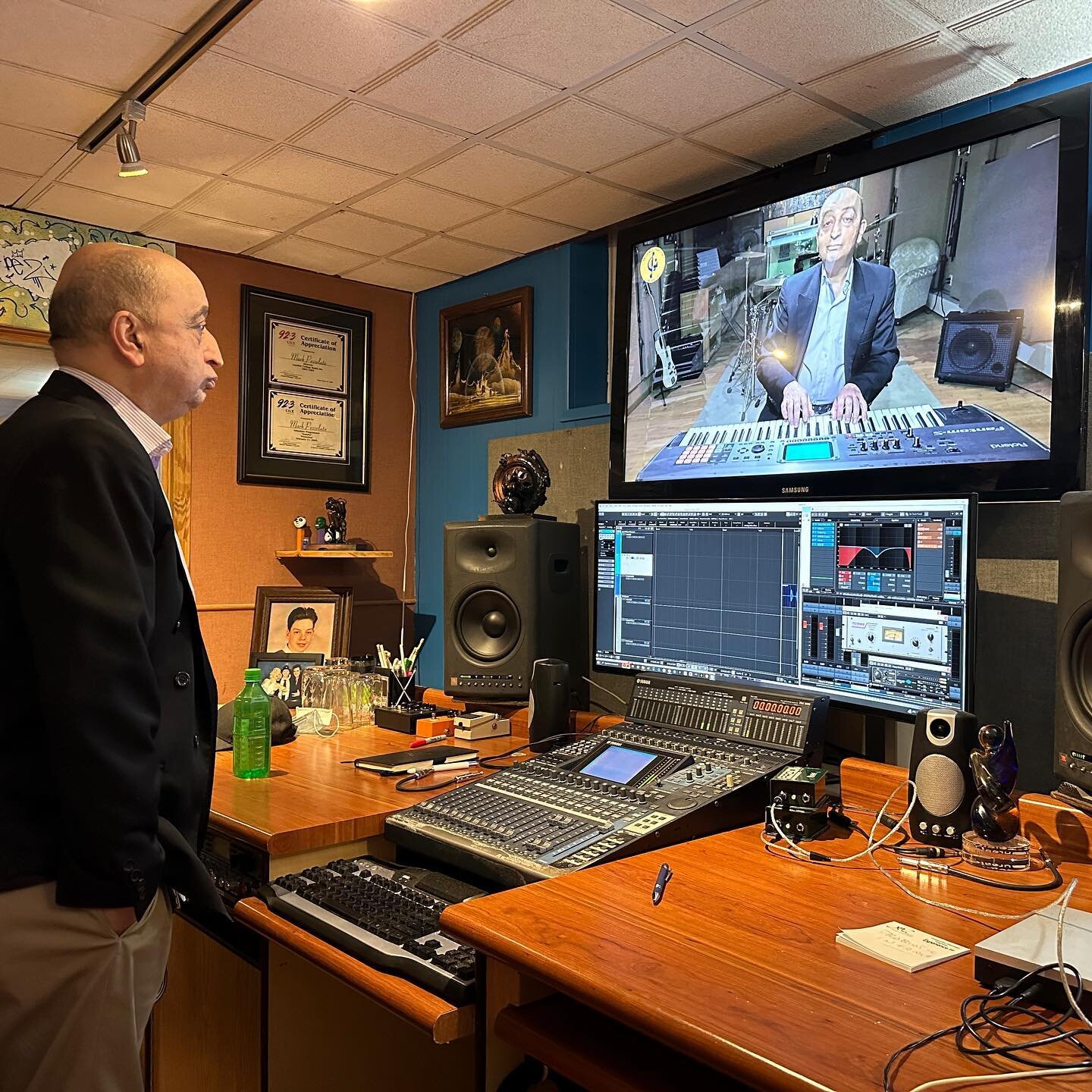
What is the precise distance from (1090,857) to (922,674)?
1.14 ft

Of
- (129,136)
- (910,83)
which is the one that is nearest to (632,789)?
(910,83)

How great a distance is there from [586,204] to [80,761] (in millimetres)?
2478

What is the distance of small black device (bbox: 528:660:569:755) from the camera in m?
2.18

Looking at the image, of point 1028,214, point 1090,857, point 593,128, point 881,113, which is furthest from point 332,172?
point 1090,857

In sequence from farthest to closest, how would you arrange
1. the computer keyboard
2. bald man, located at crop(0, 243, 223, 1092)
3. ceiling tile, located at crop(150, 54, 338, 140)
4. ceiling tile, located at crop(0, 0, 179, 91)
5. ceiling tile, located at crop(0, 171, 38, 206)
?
ceiling tile, located at crop(0, 171, 38, 206) < ceiling tile, located at crop(150, 54, 338, 140) < ceiling tile, located at crop(0, 0, 179, 91) < the computer keyboard < bald man, located at crop(0, 243, 223, 1092)

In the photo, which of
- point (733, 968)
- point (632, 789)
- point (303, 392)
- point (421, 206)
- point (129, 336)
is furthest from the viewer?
point (303, 392)

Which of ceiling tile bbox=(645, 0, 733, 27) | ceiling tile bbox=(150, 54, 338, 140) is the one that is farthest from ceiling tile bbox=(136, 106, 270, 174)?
ceiling tile bbox=(645, 0, 733, 27)

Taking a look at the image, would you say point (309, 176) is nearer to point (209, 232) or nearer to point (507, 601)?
point (209, 232)

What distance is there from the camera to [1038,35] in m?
2.09

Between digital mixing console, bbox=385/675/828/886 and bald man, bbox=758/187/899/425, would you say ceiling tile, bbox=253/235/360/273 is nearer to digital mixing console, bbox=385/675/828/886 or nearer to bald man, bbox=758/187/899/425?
bald man, bbox=758/187/899/425

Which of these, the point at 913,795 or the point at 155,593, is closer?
the point at 155,593

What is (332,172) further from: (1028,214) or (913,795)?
(913,795)

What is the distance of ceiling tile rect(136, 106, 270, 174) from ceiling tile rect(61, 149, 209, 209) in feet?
0.30

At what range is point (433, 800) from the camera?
67.7 inches
